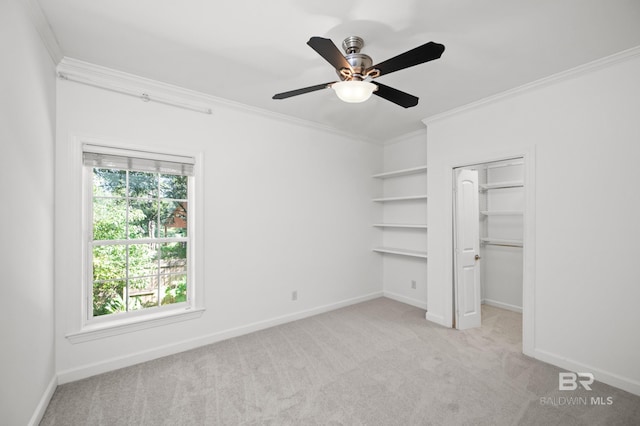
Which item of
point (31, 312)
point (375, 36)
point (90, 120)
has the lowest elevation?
point (31, 312)

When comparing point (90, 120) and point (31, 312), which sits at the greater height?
point (90, 120)

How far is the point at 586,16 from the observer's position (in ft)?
5.75

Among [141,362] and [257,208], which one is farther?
[257,208]

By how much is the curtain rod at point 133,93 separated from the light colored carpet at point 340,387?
257cm

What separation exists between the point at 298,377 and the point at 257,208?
1.90m

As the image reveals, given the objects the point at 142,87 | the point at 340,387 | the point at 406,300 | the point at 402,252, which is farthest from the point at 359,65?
the point at 406,300

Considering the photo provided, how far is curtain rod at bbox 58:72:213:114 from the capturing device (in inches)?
90.0

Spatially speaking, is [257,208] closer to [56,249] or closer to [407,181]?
[56,249]

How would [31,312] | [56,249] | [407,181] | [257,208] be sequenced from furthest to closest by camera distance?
[407,181], [257,208], [56,249], [31,312]

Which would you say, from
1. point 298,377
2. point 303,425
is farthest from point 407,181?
point 303,425

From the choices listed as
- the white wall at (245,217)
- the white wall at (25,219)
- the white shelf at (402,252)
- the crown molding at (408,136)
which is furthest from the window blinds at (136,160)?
the crown molding at (408,136)

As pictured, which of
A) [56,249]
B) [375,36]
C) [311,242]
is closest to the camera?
[375,36]

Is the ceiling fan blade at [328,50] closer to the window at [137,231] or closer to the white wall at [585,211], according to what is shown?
the window at [137,231]

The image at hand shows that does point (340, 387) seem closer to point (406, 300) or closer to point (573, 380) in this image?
point (573, 380)
